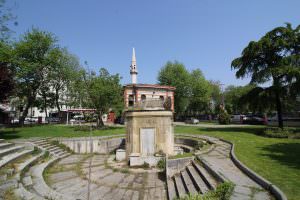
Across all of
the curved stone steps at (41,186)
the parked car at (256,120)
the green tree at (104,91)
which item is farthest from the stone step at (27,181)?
the parked car at (256,120)

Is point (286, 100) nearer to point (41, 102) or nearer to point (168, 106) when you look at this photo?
point (168, 106)

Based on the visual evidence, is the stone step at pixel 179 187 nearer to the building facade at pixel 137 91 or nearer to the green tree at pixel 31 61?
the green tree at pixel 31 61

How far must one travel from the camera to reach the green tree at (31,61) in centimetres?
3254

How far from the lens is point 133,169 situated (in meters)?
14.0

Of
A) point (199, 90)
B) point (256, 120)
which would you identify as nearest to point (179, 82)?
point (199, 90)

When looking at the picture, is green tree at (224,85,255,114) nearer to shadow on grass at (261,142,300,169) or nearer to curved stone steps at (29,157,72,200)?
shadow on grass at (261,142,300,169)

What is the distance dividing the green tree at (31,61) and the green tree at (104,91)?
955cm

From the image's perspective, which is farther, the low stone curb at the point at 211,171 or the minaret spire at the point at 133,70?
the minaret spire at the point at 133,70

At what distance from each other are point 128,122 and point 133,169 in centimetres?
424

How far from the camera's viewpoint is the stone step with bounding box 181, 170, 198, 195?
8.60 metres

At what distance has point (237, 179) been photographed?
793cm

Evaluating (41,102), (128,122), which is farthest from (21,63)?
(128,122)

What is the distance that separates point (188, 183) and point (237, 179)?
239 centimetres

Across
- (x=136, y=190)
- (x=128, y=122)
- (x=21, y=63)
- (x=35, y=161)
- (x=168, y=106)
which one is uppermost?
(x=21, y=63)
